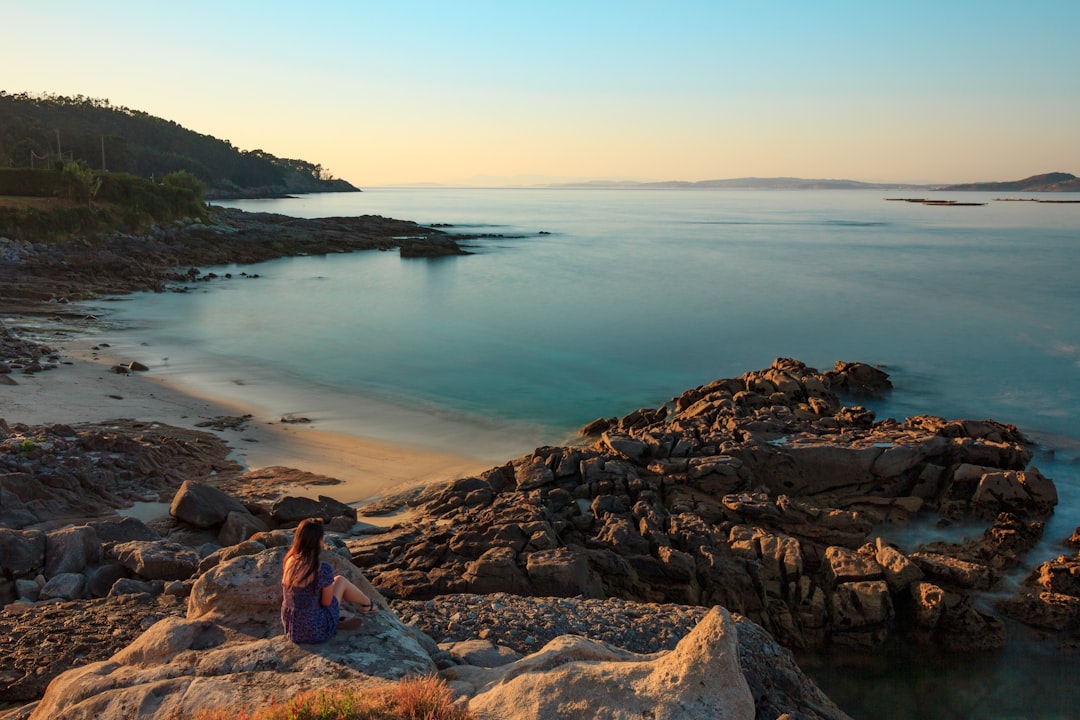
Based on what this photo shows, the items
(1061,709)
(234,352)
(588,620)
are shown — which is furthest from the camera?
(234,352)

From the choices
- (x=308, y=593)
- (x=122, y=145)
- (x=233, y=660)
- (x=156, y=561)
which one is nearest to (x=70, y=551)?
(x=156, y=561)

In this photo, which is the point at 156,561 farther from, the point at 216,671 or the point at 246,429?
the point at 246,429

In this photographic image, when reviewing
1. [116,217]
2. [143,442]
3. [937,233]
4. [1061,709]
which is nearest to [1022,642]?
[1061,709]

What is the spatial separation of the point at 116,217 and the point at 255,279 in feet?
40.1

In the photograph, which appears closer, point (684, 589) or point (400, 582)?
point (400, 582)

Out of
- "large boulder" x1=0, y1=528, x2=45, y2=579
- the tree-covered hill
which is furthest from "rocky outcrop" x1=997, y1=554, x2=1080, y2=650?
the tree-covered hill

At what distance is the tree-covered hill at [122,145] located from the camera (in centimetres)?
9088

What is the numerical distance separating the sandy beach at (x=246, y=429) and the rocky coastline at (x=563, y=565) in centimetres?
79

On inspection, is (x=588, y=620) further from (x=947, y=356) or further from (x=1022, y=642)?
(x=947, y=356)

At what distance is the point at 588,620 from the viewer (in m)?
8.93

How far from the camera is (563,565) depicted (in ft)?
35.8

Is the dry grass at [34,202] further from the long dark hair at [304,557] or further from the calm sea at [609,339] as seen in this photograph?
the long dark hair at [304,557]

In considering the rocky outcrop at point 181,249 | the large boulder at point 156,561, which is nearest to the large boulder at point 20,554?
the large boulder at point 156,561

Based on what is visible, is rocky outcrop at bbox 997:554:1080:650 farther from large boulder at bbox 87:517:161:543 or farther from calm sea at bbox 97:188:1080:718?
large boulder at bbox 87:517:161:543
